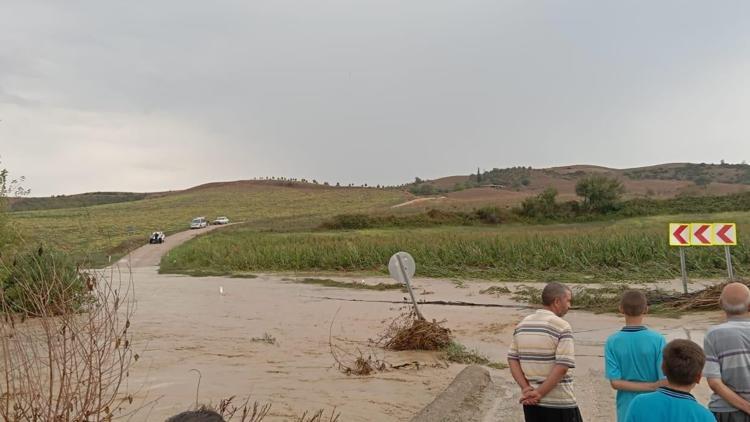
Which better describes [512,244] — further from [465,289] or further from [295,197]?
[295,197]

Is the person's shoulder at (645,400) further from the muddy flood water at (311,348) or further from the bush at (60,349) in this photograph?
the muddy flood water at (311,348)

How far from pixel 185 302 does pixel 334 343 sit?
373 inches

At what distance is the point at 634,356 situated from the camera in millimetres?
4543

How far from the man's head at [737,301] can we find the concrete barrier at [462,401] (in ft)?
11.4

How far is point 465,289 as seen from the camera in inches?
914

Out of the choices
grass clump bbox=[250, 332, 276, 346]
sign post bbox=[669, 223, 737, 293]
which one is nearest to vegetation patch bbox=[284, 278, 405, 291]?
grass clump bbox=[250, 332, 276, 346]

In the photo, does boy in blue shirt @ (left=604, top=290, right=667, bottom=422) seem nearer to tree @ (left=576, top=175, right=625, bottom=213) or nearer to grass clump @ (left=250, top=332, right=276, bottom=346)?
grass clump @ (left=250, top=332, right=276, bottom=346)

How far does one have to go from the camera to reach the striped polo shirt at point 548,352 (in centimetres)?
458

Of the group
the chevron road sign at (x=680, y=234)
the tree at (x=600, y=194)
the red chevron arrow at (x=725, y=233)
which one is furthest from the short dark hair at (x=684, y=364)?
the tree at (x=600, y=194)

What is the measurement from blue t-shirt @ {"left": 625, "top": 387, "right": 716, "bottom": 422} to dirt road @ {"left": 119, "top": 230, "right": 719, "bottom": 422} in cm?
375

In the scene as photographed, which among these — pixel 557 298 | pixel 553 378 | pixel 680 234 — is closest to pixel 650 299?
pixel 680 234

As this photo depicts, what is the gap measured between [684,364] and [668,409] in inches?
10.0

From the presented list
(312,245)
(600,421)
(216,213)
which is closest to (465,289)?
(312,245)

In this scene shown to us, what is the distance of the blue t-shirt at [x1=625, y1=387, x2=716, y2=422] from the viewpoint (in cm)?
337
